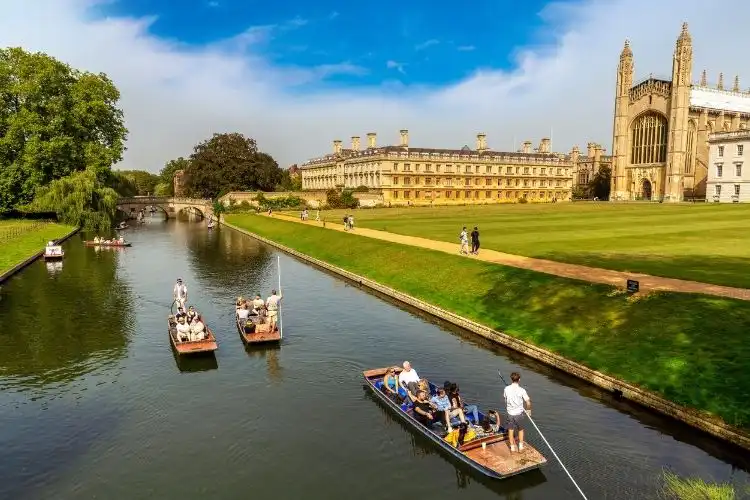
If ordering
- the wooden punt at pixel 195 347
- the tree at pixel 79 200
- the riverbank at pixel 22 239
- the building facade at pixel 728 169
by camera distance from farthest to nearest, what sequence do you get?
the building facade at pixel 728 169, the tree at pixel 79 200, the riverbank at pixel 22 239, the wooden punt at pixel 195 347

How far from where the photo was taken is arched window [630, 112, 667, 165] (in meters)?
114

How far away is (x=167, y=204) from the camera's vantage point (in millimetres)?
132375

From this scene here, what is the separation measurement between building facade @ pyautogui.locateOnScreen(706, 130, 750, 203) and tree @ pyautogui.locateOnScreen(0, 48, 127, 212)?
106 meters

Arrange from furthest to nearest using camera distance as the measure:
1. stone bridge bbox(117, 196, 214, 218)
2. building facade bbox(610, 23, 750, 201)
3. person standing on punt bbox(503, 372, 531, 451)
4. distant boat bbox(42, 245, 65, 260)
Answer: stone bridge bbox(117, 196, 214, 218) → building facade bbox(610, 23, 750, 201) → distant boat bbox(42, 245, 65, 260) → person standing on punt bbox(503, 372, 531, 451)

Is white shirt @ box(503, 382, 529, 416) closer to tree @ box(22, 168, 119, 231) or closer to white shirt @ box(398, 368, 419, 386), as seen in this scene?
white shirt @ box(398, 368, 419, 386)

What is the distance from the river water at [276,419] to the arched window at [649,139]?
350 feet

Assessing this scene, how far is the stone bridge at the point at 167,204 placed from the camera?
4636 inches

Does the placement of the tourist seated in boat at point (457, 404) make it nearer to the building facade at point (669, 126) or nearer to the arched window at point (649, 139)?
the building facade at point (669, 126)

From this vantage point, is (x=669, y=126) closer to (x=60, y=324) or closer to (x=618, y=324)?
(x=618, y=324)

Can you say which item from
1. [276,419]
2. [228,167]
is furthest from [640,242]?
[228,167]

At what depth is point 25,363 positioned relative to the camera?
21.3m

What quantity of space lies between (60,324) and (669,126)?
4581 inches

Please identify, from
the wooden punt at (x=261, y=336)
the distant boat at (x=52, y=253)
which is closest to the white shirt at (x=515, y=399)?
the wooden punt at (x=261, y=336)

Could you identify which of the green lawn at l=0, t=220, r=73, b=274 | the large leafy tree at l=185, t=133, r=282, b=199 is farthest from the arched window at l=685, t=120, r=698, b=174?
the green lawn at l=0, t=220, r=73, b=274
